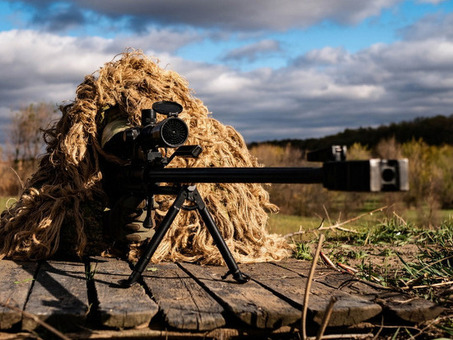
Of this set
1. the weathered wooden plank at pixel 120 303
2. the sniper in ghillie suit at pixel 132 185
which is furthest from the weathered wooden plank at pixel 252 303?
the weathered wooden plank at pixel 120 303

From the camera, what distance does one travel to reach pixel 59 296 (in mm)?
2797

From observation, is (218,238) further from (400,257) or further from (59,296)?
(400,257)

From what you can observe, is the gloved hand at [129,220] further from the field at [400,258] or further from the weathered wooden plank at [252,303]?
the field at [400,258]

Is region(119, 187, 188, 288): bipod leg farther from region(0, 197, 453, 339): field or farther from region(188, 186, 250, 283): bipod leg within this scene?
region(0, 197, 453, 339): field

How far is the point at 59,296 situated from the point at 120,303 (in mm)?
400

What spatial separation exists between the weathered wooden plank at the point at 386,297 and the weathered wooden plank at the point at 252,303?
1.62 ft

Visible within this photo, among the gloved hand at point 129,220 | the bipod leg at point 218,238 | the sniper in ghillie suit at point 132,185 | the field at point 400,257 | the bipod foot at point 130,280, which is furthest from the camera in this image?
the gloved hand at point 129,220

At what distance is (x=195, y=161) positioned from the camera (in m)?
4.16

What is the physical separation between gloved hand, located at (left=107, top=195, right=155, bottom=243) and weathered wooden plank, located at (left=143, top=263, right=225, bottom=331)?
35 centimetres

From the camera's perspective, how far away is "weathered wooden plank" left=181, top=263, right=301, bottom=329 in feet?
8.24

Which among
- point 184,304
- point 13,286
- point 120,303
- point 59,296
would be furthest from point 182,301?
point 13,286

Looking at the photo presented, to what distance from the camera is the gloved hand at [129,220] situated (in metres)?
3.65

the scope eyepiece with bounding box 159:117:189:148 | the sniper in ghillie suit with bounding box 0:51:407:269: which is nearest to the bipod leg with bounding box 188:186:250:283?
the sniper in ghillie suit with bounding box 0:51:407:269

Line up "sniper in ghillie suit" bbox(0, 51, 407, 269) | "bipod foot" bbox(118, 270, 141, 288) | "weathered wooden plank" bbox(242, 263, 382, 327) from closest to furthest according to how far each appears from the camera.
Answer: "weathered wooden plank" bbox(242, 263, 382, 327) → "bipod foot" bbox(118, 270, 141, 288) → "sniper in ghillie suit" bbox(0, 51, 407, 269)
